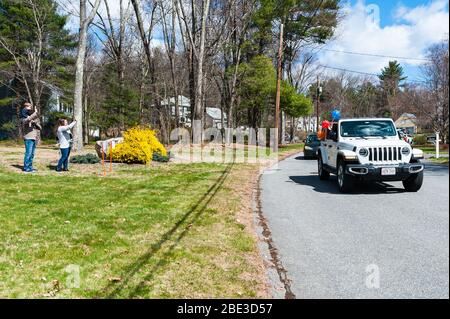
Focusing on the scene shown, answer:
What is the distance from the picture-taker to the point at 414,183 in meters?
9.32

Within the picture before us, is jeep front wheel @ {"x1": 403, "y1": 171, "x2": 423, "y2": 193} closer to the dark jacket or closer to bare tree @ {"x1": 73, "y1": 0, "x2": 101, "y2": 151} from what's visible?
the dark jacket

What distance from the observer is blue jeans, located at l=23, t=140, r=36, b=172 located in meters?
11.6

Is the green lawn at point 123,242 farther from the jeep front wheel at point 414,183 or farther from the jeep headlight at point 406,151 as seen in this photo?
the jeep front wheel at point 414,183

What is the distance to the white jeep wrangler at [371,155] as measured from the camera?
851 cm

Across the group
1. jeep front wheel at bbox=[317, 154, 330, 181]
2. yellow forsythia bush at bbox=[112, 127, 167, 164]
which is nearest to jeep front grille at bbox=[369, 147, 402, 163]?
jeep front wheel at bbox=[317, 154, 330, 181]

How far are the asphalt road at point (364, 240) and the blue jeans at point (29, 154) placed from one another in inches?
270

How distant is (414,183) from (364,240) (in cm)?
453

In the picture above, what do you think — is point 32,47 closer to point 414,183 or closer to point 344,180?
point 344,180

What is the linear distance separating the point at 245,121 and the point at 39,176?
4108 centimetres

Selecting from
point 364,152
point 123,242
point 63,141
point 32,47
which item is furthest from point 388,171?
point 32,47

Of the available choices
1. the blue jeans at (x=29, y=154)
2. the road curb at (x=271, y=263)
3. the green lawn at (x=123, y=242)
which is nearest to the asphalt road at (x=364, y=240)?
the road curb at (x=271, y=263)

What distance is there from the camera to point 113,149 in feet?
50.5

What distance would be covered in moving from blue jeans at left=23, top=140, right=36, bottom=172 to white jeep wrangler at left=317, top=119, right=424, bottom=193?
8.50m
